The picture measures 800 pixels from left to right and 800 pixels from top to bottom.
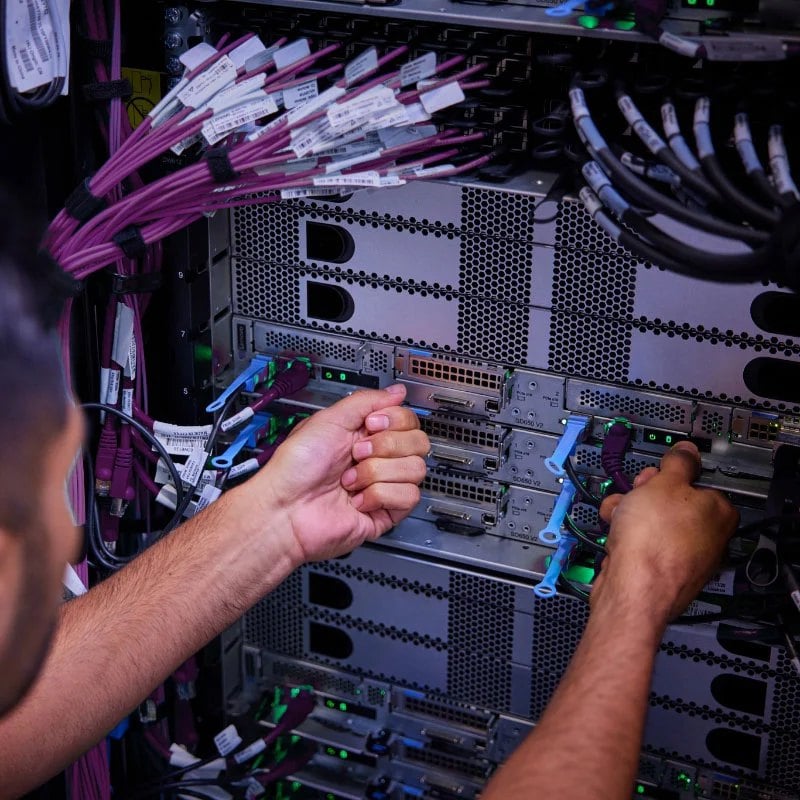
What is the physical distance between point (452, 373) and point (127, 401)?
0.55 m

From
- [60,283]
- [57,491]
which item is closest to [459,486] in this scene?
[60,283]

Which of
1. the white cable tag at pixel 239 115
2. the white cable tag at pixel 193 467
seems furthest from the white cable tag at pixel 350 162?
the white cable tag at pixel 193 467

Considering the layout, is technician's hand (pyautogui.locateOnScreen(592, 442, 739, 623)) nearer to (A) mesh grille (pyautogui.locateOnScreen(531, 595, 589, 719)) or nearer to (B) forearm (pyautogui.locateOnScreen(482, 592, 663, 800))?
(B) forearm (pyautogui.locateOnScreen(482, 592, 663, 800))

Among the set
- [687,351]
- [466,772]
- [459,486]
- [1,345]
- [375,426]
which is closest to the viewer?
[1,345]

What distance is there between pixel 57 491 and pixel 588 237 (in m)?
0.97

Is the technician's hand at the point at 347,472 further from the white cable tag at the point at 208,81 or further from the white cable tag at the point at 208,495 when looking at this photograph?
the white cable tag at the point at 208,81

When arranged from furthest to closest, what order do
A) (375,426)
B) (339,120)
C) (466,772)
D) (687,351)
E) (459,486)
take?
1. (466,772)
2. (459,486)
3. (375,426)
4. (687,351)
5. (339,120)

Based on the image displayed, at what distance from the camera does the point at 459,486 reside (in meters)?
1.97

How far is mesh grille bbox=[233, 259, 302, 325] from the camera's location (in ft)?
6.44

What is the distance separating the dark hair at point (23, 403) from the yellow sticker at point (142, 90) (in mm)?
904

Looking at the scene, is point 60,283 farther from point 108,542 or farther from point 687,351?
point 687,351

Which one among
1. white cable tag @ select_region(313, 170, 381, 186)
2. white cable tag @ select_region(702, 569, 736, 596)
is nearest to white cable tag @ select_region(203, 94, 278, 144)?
white cable tag @ select_region(313, 170, 381, 186)

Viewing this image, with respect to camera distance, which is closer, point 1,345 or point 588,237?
point 1,345

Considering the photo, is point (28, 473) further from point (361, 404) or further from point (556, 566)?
point (556, 566)
